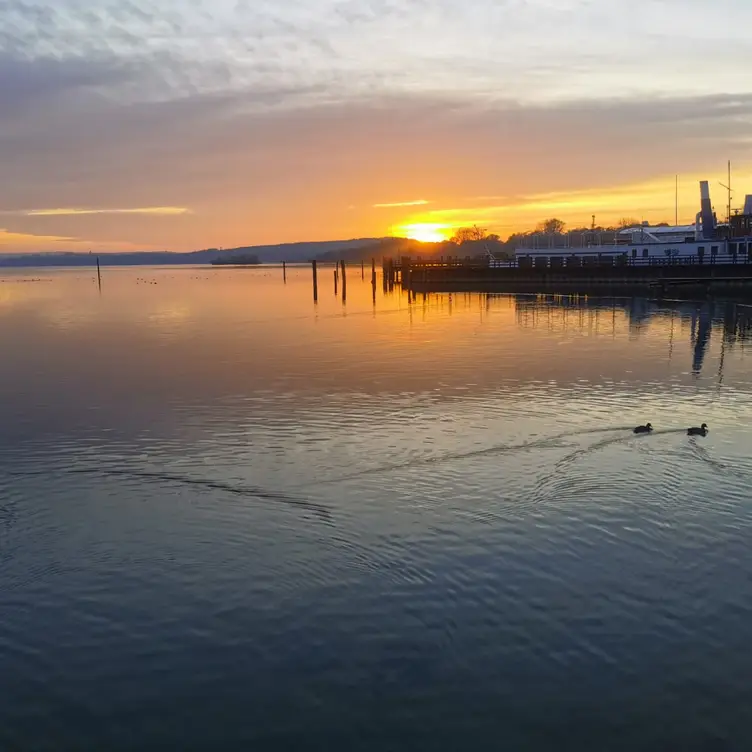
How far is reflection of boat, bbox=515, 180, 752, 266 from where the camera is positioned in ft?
256

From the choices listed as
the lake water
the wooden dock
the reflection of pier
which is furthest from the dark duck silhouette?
the wooden dock

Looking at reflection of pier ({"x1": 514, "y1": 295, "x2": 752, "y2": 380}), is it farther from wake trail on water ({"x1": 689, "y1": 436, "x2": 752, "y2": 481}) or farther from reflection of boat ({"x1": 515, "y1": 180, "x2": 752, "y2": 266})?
reflection of boat ({"x1": 515, "y1": 180, "x2": 752, "y2": 266})

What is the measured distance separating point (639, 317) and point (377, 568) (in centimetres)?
4548

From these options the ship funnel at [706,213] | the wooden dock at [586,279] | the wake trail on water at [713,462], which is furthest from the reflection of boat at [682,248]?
the wake trail on water at [713,462]

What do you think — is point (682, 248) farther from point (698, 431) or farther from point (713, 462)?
point (713, 462)

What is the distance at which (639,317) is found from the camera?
52656 millimetres

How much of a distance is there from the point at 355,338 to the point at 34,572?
31.4m

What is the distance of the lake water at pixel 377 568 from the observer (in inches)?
332

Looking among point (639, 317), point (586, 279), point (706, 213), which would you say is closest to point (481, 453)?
point (639, 317)

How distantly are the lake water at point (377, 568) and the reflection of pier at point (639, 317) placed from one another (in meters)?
14.3

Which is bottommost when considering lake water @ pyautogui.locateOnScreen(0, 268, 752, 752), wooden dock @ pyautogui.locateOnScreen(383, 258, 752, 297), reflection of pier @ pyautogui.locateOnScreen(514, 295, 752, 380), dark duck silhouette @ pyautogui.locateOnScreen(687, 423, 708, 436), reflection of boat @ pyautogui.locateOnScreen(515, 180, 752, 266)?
lake water @ pyautogui.locateOnScreen(0, 268, 752, 752)

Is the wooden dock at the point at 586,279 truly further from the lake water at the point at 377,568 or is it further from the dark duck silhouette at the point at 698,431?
the dark duck silhouette at the point at 698,431

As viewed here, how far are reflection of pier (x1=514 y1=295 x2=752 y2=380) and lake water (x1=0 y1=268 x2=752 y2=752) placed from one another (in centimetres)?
1429

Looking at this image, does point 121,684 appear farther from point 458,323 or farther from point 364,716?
point 458,323
